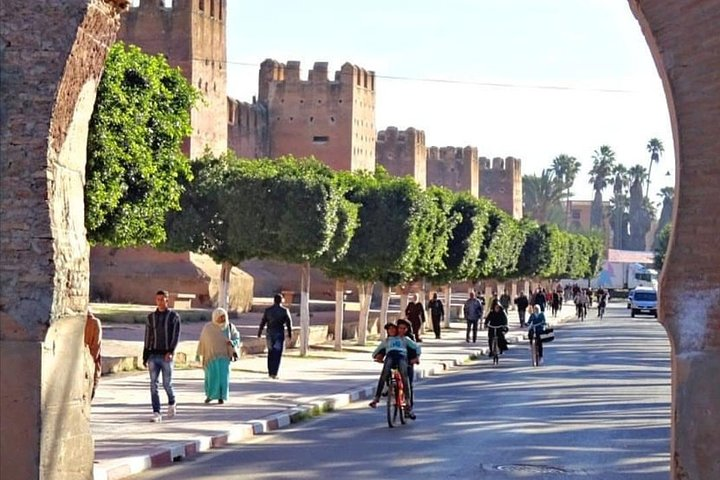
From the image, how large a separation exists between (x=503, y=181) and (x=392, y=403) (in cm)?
9019

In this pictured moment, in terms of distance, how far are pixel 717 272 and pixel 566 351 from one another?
1111 inches

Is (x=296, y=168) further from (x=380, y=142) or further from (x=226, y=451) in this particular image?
(x=380, y=142)

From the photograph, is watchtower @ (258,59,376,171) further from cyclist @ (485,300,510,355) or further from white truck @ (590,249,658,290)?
white truck @ (590,249,658,290)

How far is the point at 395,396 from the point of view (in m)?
17.9

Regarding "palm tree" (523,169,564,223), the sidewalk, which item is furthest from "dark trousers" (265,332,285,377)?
"palm tree" (523,169,564,223)

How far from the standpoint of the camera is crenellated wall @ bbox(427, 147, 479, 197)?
9619 centimetres

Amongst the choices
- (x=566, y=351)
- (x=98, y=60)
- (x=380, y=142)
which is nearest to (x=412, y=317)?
(x=566, y=351)

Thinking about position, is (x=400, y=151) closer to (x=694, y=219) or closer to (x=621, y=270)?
(x=621, y=270)

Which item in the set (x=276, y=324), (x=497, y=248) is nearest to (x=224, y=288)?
(x=276, y=324)

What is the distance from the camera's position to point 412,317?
3588 centimetres

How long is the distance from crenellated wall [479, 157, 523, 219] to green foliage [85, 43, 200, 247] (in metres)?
87.7

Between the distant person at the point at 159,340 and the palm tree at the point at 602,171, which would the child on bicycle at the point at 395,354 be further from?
the palm tree at the point at 602,171

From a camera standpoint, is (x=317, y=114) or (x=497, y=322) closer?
(x=497, y=322)

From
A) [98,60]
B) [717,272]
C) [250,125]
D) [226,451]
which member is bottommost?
[226,451]
